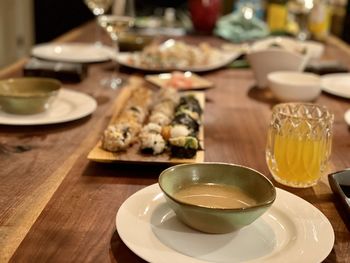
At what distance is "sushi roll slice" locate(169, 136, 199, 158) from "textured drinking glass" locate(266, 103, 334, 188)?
0.51ft

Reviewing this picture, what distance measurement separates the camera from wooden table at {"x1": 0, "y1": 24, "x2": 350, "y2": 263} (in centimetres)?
75

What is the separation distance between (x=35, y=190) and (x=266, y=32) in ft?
6.73

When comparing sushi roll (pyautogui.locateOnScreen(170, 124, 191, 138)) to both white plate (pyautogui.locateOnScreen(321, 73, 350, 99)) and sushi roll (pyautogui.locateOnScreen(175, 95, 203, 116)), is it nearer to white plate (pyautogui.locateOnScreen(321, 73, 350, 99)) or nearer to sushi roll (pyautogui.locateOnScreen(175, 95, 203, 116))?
sushi roll (pyautogui.locateOnScreen(175, 95, 203, 116))

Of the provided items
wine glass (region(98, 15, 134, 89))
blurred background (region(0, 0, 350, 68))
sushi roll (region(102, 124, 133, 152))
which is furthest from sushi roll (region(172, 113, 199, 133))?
blurred background (region(0, 0, 350, 68))

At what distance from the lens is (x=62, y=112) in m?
1.32

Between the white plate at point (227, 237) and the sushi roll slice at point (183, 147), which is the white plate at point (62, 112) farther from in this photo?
the white plate at point (227, 237)

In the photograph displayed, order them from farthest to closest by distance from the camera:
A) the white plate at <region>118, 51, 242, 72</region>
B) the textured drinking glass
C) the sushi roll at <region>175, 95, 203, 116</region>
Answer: the white plate at <region>118, 51, 242, 72</region>, the sushi roll at <region>175, 95, 203, 116</region>, the textured drinking glass

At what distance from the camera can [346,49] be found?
8.38ft

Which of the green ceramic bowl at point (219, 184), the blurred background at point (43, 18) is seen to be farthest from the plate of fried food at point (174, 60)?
the blurred background at point (43, 18)

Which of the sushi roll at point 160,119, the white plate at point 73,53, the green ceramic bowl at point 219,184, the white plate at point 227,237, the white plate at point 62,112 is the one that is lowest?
the white plate at point 73,53

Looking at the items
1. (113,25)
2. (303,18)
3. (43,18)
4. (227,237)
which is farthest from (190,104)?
(43,18)

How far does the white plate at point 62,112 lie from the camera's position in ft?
4.01

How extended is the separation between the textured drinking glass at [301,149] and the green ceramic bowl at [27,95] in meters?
0.54

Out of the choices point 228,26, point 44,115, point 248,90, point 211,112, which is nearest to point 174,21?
point 228,26
